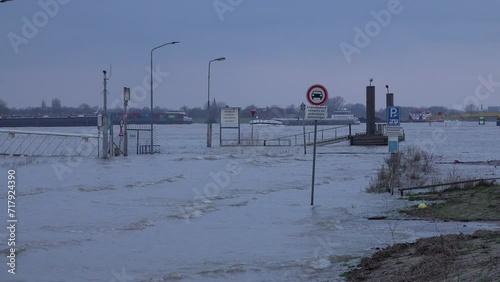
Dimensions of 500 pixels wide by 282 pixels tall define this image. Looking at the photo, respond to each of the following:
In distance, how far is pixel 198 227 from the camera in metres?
18.3

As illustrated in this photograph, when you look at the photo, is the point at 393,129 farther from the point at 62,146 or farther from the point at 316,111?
the point at 62,146

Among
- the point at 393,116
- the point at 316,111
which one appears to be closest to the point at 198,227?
the point at 316,111

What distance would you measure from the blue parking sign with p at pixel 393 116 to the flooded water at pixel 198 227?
2.24 metres

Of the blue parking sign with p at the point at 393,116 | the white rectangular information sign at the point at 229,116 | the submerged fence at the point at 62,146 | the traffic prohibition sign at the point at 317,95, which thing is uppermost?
the traffic prohibition sign at the point at 317,95

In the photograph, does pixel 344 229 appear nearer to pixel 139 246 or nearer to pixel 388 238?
pixel 388 238

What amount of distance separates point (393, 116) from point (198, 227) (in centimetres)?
861

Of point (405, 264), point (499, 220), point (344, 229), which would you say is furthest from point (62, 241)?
point (499, 220)

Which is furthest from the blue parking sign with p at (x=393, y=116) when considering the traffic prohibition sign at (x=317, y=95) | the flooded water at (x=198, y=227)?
the traffic prohibition sign at (x=317, y=95)

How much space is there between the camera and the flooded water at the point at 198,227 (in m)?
12.9

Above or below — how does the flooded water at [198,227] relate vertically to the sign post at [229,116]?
below

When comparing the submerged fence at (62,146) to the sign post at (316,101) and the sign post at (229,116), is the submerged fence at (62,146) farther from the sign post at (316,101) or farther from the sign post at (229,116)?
the sign post at (316,101)

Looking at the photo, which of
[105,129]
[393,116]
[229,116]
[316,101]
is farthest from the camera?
[229,116]

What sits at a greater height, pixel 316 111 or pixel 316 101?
pixel 316 101

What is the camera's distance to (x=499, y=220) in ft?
55.8
